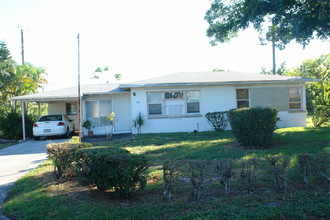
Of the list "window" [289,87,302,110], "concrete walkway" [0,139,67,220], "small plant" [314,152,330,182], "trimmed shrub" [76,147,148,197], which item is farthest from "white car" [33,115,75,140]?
"window" [289,87,302,110]

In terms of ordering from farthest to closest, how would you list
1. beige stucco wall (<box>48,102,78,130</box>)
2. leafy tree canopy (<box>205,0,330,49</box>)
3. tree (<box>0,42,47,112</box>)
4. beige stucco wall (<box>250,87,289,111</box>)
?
1. tree (<box>0,42,47,112</box>)
2. beige stucco wall (<box>48,102,78,130</box>)
3. beige stucco wall (<box>250,87,289,111</box>)
4. leafy tree canopy (<box>205,0,330,49</box>)

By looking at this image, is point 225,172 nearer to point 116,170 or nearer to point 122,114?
point 116,170

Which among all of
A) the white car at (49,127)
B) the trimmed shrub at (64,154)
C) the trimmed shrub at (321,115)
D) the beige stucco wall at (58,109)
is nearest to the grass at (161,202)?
the trimmed shrub at (64,154)

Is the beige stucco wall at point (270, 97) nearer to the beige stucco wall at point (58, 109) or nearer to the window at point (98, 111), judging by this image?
the window at point (98, 111)

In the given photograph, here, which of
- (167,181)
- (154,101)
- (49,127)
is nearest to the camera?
(167,181)

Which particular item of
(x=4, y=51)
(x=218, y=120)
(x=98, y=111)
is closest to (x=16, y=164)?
(x=98, y=111)

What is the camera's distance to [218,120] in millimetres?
14359

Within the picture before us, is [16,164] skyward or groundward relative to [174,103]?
groundward

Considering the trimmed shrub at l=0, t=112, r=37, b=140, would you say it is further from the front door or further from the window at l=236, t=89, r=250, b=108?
the window at l=236, t=89, r=250, b=108

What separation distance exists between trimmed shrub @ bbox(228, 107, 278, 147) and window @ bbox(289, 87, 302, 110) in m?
7.70

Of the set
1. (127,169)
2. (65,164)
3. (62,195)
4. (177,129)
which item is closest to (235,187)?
(127,169)

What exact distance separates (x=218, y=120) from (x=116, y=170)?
34.8ft

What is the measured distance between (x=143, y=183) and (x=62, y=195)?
1701mm

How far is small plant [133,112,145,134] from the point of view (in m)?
14.4
